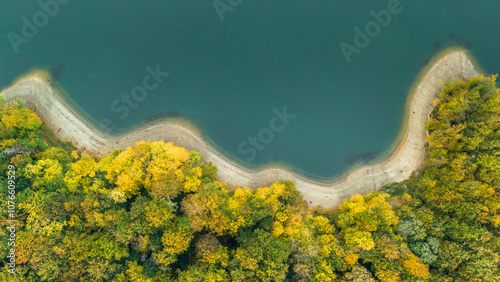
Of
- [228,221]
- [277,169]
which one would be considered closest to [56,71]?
[228,221]

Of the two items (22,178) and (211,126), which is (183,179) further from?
(22,178)

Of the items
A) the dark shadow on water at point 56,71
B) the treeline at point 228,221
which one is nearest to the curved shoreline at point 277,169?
the dark shadow on water at point 56,71

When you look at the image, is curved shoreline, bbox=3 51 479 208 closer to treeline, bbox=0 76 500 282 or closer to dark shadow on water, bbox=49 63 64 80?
dark shadow on water, bbox=49 63 64 80

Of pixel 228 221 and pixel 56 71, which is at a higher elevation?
pixel 56 71

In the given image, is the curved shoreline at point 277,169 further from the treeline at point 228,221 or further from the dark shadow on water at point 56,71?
the treeline at point 228,221

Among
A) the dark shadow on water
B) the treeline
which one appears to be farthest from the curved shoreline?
the treeline

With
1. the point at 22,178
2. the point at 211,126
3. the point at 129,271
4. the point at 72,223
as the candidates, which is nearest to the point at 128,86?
the point at 211,126

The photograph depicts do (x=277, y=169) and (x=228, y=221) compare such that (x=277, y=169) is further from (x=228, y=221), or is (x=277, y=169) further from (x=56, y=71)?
(x=56, y=71)
